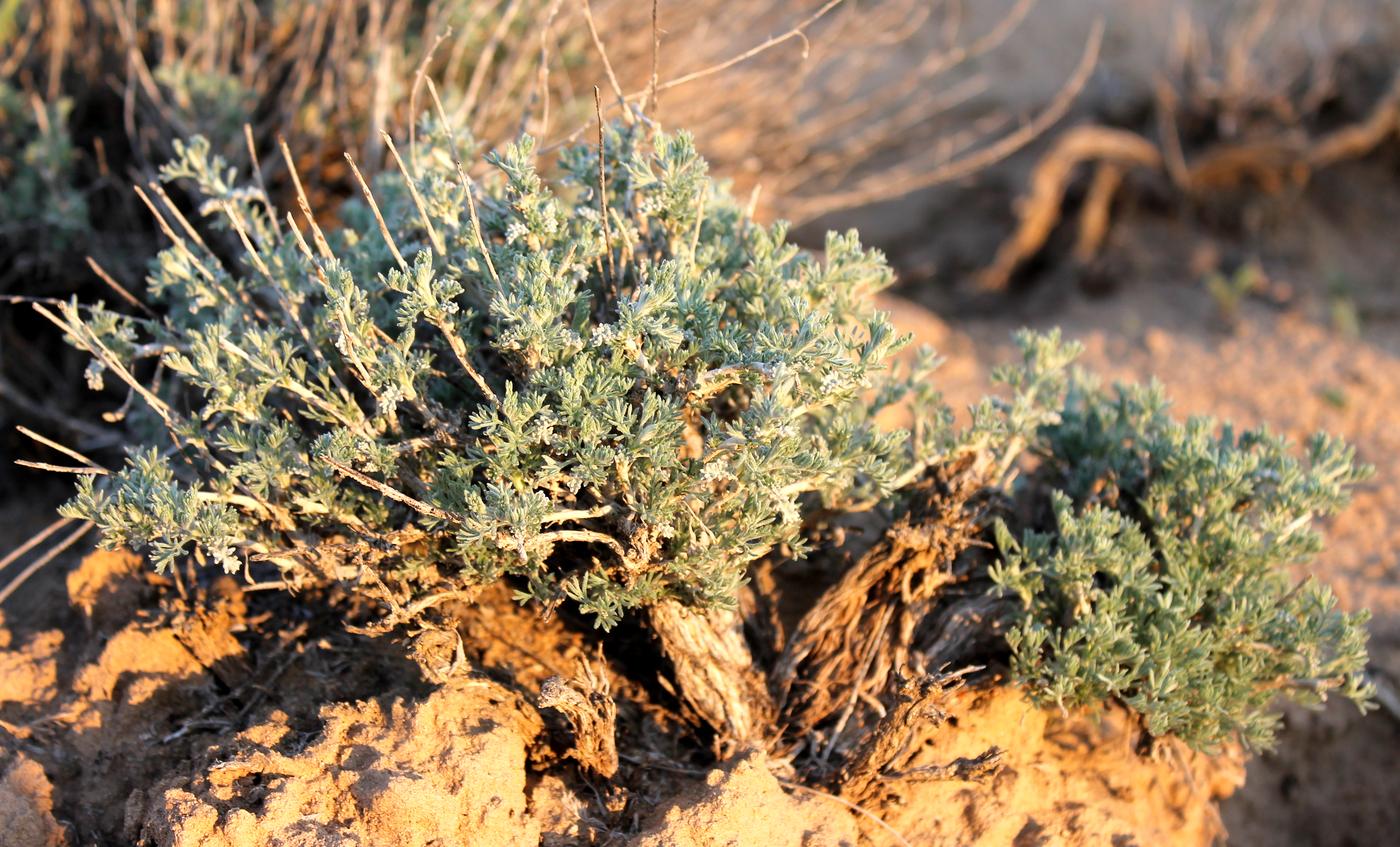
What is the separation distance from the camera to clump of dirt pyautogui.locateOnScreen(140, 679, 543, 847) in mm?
2062

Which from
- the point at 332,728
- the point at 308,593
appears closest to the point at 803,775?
the point at 332,728

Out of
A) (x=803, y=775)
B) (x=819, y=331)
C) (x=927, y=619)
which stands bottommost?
(x=803, y=775)

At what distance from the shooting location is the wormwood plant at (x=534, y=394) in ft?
6.80

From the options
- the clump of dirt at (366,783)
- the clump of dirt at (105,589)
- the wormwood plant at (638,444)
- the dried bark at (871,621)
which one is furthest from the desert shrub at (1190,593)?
the clump of dirt at (105,589)

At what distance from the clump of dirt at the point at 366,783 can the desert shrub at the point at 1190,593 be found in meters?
1.11

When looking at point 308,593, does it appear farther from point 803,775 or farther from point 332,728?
point 803,775

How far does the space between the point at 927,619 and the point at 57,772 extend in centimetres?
187

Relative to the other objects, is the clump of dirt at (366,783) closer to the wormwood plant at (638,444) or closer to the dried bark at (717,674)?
the wormwood plant at (638,444)

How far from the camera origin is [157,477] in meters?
2.22

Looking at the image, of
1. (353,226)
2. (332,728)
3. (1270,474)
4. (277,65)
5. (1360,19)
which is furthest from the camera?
(1360,19)

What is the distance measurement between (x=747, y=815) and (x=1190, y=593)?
110 cm

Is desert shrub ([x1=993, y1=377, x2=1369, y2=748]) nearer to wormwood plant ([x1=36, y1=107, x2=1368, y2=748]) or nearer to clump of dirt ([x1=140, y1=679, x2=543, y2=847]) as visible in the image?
wormwood plant ([x1=36, y1=107, x2=1368, y2=748])

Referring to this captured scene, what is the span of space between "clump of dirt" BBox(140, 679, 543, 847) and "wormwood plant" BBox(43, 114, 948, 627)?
0.27 meters

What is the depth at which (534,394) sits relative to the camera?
2.09m
